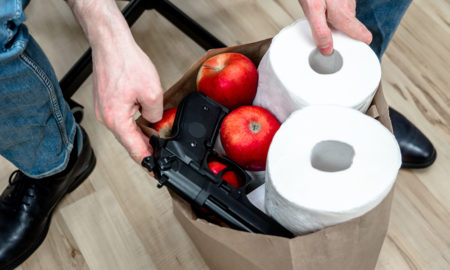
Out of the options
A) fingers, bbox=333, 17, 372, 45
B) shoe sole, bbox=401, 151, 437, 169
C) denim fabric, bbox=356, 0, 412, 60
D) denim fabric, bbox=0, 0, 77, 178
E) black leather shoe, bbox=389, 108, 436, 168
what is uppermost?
fingers, bbox=333, 17, 372, 45

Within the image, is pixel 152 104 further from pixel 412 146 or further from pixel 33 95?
pixel 412 146

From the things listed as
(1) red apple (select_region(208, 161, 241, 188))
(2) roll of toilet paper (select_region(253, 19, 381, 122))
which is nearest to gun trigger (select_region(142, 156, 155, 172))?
(1) red apple (select_region(208, 161, 241, 188))

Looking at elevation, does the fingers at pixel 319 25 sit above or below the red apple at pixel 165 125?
above

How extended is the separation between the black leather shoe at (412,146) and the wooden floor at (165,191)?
3 centimetres

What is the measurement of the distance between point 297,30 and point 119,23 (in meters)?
0.26

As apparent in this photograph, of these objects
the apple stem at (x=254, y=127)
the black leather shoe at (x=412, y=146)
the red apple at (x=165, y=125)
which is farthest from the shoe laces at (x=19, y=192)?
the black leather shoe at (x=412, y=146)

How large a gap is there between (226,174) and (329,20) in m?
0.27

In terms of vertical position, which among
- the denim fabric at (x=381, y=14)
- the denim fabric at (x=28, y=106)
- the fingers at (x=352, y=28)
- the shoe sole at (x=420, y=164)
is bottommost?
the shoe sole at (x=420, y=164)

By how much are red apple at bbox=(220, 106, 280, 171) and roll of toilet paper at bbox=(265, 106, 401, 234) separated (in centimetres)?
10

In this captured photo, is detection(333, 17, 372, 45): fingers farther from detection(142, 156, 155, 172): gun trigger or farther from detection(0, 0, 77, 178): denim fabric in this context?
detection(0, 0, 77, 178): denim fabric

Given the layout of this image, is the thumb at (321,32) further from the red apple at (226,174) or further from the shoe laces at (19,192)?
the shoe laces at (19,192)

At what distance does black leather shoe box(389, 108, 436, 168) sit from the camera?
40.2 inches

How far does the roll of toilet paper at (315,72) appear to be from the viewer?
22.9 inches

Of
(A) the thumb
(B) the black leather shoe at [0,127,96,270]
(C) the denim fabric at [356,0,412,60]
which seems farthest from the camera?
(B) the black leather shoe at [0,127,96,270]
